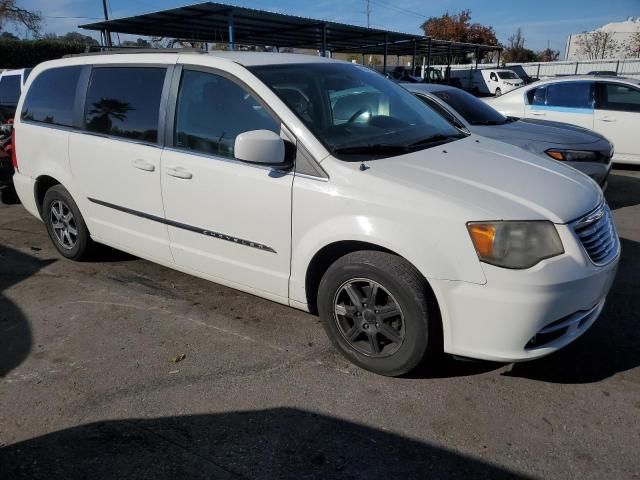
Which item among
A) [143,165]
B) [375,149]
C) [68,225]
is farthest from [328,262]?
[68,225]

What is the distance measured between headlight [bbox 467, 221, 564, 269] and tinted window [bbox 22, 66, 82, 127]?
3.57 m

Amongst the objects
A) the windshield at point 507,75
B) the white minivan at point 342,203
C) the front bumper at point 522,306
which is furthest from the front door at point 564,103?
the windshield at point 507,75

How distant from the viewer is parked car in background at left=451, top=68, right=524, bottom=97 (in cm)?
3073

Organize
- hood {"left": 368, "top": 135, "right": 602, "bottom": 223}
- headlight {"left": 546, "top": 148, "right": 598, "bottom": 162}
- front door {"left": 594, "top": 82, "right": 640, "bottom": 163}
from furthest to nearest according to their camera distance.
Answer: front door {"left": 594, "top": 82, "right": 640, "bottom": 163} → headlight {"left": 546, "top": 148, "right": 598, "bottom": 162} → hood {"left": 368, "top": 135, "right": 602, "bottom": 223}

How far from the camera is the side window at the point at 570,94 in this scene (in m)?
8.52

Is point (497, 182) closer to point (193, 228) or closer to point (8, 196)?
point (193, 228)

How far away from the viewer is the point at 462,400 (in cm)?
276

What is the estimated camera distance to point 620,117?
325 inches

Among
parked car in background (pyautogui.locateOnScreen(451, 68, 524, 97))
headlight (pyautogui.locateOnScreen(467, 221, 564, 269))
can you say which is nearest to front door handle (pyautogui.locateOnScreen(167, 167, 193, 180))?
headlight (pyautogui.locateOnScreen(467, 221, 564, 269))

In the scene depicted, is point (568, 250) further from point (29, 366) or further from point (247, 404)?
point (29, 366)

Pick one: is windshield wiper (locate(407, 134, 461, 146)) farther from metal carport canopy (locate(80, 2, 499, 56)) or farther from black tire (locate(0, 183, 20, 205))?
metal carport canopy (locate(80, 2, 499, 56))

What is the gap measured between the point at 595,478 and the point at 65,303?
12.2 feet

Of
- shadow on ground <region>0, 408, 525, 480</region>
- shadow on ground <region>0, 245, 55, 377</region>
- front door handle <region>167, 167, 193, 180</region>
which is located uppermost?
front door handle <region>167, 167, 193, 180</region>

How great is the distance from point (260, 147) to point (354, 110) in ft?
3.08
